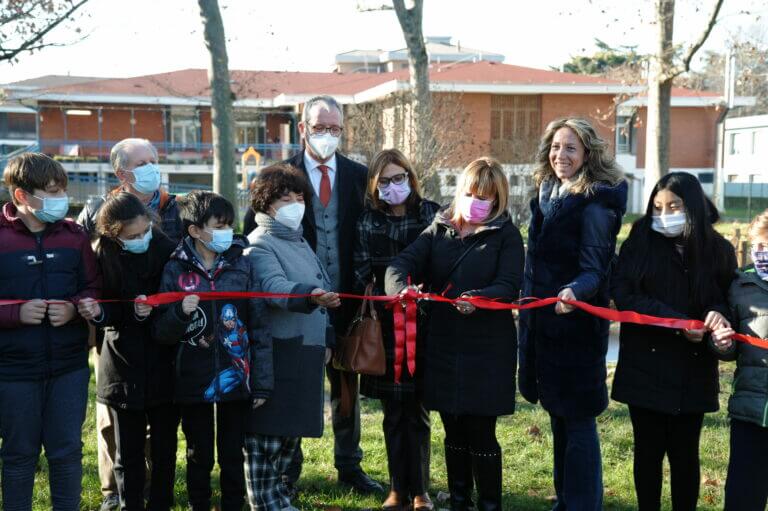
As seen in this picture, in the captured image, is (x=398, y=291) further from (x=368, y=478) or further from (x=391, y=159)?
(x=368, y=478)

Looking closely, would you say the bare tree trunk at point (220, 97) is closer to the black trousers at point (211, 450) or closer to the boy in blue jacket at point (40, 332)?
the boy in blue jacket at point (40, 332)

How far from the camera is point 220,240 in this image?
175 inches

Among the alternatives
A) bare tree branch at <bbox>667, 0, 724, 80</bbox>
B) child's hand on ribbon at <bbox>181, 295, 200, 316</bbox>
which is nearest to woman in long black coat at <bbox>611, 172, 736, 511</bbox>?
child's hand on ribbon at <bbox>181, 295, 200, 316</bbox>

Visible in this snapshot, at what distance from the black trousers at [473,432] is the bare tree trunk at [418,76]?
1134 centimetres

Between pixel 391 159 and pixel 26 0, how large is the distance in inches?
478

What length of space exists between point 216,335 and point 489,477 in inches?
69.5

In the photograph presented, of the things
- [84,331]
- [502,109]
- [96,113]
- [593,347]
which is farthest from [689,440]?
[96,113]

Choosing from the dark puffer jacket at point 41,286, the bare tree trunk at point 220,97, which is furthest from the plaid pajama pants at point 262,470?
the bare tree trunk at point 220,97

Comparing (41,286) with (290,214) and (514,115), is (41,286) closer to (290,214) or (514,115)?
(290,214)

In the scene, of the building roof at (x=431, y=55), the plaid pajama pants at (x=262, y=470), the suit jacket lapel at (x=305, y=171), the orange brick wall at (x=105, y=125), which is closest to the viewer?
the plaid pajama pants at (x=262, y=470)

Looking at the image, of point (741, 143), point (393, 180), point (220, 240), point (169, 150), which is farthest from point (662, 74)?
point (169, 150)

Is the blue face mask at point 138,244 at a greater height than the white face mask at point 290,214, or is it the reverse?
the white face mask at point 290,214

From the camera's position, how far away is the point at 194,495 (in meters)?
4.49

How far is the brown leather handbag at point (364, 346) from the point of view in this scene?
4.84 meters
